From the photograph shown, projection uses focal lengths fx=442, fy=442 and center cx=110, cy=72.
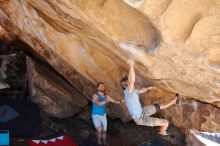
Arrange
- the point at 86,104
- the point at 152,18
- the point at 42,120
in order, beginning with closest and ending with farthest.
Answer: the point at 152,18 < the point at 42,120 < the point at 86,104

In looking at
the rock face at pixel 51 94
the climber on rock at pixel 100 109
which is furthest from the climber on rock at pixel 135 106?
the rock face at pixel 51 94

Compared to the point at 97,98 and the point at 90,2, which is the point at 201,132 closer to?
the point at 97,98

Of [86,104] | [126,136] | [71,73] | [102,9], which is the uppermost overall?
[102,9]

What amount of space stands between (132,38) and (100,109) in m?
1.67

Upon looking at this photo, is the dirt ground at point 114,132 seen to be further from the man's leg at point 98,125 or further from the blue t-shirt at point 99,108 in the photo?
the blue t-shirt at point 99,108

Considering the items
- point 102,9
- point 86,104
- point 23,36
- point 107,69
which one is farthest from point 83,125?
point 102,9

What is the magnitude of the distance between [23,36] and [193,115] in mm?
3524

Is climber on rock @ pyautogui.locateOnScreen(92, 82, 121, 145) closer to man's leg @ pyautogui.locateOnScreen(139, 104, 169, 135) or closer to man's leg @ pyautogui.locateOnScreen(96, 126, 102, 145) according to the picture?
man's leg @ pyautogui.locateOnScreen(96, 126, 102, 145)

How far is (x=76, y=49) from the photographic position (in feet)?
25.1

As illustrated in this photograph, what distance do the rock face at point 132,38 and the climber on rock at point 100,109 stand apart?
1.93 ft

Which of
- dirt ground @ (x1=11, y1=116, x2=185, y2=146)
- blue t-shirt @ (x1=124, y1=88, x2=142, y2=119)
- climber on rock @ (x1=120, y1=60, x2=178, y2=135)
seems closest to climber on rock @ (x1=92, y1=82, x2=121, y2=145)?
dirt ground @ (x1=11, y1=116, x2=185, y2=146)

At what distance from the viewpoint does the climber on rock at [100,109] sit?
7.16m

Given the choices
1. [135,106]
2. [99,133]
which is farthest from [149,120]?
[99,133]

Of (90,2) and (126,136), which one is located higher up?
(90,2)
